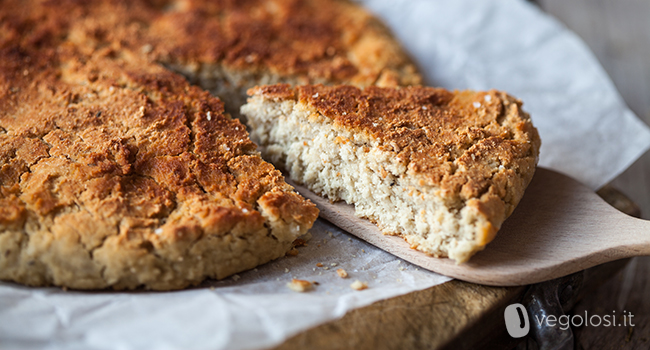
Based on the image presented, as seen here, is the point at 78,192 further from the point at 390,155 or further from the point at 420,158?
the point at 420,158

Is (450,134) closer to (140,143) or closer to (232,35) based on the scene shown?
(140,143)

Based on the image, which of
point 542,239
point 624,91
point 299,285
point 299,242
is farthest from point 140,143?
point 624,91

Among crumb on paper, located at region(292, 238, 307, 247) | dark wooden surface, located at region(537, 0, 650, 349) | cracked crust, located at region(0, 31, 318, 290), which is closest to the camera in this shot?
cracked crust, located at region(0, 31, 318, 290)

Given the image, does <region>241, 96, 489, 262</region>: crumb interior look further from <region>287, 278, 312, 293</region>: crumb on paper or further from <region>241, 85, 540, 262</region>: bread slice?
<region>287, 278, 312, 293</region>: crumb on paper

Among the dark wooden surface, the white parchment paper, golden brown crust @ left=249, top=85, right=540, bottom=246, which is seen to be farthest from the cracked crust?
the dark wooden surface

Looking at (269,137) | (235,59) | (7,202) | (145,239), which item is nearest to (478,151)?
(269,137)

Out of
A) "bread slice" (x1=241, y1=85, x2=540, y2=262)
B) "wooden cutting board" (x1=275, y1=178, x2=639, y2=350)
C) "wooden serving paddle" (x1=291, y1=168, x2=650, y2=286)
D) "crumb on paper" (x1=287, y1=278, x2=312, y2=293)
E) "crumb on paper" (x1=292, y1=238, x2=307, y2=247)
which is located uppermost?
"bread slice" (x1=241, y1=85, x2=540, y2=262)

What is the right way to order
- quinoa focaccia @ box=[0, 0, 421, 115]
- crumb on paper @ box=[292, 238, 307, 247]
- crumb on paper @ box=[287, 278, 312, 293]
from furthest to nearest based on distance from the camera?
quinoa focaccia @ box=[0, 0, 421, 115], crumb on paper @ box=[292, 238, 307, 247], crumb on paper @ box=[287, 278, 312, 293]

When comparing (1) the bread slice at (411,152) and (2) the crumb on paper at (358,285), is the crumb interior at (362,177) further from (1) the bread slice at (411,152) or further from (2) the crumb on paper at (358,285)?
(2) the crumb on paper at (358,285)
